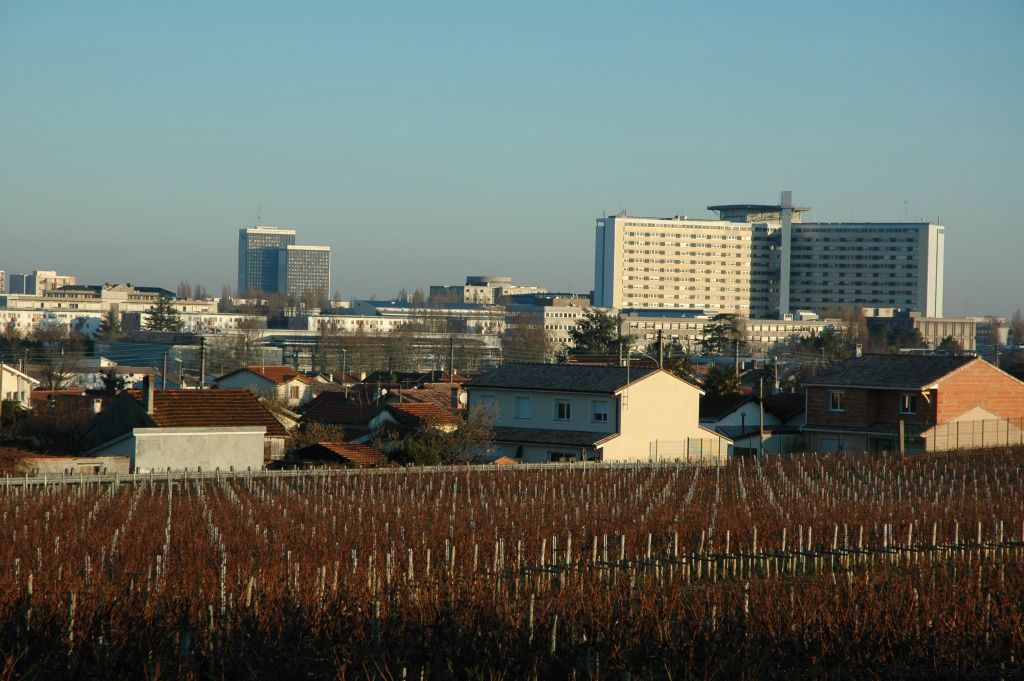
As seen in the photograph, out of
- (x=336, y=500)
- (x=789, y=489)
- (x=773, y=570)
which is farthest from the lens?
(x=789, y=489)

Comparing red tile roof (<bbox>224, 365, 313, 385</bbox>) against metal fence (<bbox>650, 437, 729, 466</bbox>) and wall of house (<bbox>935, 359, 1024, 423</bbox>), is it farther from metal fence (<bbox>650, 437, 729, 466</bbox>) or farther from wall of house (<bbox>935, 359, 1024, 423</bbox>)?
wall of house (<bbox>935, 359, 1024, 423</bbox>)

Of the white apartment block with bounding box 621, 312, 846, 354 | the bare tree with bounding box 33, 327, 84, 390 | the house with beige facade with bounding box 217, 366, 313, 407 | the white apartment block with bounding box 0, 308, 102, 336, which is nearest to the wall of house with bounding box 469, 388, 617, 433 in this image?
the house with beige facade with bounding box 217, 366, 313, 407

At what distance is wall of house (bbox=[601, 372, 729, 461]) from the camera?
3941 cm

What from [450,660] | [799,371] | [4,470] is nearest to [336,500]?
[4,470]

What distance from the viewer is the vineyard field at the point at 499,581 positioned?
12008mm

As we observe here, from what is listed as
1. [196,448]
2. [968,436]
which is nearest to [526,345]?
[968,436]

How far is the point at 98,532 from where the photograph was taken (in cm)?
1986

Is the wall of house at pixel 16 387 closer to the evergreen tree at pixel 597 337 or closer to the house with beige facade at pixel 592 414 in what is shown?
the house with beige facade at pixel 592 414

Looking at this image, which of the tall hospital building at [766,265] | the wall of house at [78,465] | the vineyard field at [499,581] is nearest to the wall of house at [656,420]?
the vineyard field at [499,581]

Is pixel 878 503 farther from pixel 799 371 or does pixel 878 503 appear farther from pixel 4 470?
pixel 799 371

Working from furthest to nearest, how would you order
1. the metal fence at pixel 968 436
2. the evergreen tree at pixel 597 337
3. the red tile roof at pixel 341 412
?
the evergreen tree at pixel 597 337 < the red tile roof at pixel 341 412 < the metal fence at pixel 968 436

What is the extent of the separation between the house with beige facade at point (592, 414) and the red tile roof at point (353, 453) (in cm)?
541

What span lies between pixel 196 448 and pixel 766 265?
15900 centimetres

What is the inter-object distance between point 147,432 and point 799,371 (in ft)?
181
